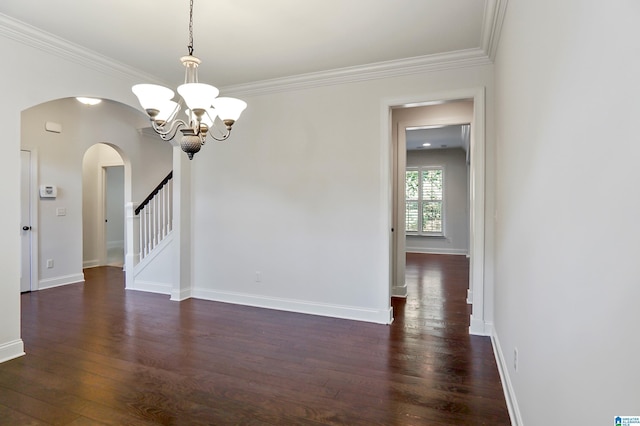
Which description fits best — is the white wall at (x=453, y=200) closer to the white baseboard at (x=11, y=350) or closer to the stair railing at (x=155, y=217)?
the stair railing at (x=155, y=217)

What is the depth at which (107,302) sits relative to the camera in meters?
4.54

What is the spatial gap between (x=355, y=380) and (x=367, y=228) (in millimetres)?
1736

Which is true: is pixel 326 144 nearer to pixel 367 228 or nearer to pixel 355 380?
pixel 367 228

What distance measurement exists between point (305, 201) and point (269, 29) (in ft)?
6.22

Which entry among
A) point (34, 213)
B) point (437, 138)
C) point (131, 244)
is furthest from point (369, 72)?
point (34, 213)

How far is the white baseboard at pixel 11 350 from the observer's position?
2.79 meters

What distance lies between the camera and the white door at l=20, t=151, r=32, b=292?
504 centimetres

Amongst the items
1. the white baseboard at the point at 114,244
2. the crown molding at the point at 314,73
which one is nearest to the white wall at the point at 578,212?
the crown molding at the point at 314,73

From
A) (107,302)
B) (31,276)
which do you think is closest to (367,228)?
(107,302)

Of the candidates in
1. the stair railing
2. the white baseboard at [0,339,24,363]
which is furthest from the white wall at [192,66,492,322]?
the white baseboard at [0,339,24,363]

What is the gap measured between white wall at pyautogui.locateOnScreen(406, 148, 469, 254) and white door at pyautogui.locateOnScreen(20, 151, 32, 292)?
28.4 ft

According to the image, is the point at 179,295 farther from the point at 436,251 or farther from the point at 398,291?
the point at 436,251

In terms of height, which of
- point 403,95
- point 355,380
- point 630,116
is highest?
point 403,95

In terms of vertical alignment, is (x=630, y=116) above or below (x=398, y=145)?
below
